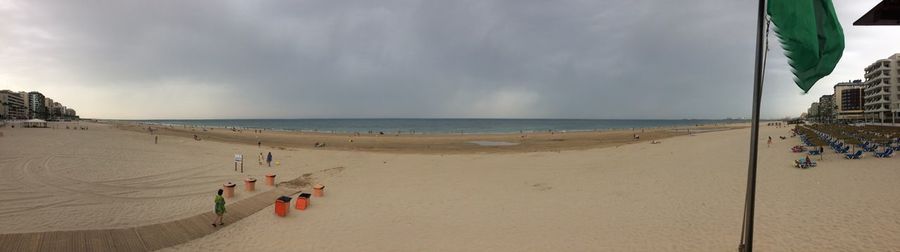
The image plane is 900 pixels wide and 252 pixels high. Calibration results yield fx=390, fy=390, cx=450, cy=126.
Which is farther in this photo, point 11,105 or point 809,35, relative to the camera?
point 11,105

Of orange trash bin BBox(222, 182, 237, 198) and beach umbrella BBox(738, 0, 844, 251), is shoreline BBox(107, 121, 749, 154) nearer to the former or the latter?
orange trash bin BBox(222, 182, 237, 198)

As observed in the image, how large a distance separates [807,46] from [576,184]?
14.5 meters

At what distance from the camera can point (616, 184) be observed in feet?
53.6

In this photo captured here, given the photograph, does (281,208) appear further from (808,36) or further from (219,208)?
(808,36)

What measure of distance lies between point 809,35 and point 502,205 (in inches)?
432

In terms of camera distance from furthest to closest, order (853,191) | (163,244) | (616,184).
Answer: (616,184) → (853,191) → (163,244)

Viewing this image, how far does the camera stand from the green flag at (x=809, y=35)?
8.68 feet

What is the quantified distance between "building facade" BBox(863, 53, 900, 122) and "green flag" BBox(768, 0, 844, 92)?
92.8 m

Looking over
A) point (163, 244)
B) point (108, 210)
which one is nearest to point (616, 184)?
point (163, 244)

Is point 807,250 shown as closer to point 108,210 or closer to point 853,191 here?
point 853,191

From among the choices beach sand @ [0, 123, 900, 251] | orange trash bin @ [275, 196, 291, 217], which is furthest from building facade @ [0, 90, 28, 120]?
orange trash bin @ [275, 196, 291, 217]

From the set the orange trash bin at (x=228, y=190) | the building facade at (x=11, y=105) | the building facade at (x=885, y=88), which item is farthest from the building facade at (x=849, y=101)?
the building facade at (x=11, y=105)

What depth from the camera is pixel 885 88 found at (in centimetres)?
6850

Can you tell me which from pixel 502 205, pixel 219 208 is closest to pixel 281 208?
pixel 219 208
